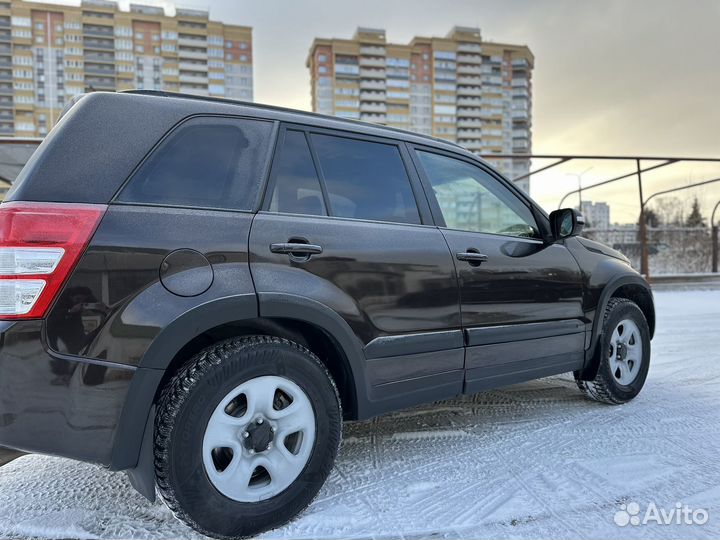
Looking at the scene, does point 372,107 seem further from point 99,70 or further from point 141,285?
point 141,285

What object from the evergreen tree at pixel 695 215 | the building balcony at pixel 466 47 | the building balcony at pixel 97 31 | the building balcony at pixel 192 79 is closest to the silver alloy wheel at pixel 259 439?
the evergreen tree at pixel 695 215

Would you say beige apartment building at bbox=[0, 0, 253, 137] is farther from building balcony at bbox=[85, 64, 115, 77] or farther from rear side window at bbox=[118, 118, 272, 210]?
rear side window at bbox=[118, 118, 272, 210]

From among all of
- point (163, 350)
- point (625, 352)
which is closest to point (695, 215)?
point (625, 352)

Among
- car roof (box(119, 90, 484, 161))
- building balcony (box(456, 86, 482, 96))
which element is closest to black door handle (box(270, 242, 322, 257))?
car roof (box(119, 90, 484, 161))

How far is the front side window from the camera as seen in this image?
287 cm

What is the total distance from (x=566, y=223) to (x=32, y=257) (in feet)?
9.35

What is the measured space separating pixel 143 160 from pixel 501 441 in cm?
237

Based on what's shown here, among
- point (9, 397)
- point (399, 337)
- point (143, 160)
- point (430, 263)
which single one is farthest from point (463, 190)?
point (9, 397)

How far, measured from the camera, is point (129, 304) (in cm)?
173

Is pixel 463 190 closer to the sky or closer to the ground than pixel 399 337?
closer to the sky

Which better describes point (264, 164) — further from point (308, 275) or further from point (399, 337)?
point (399, 337)

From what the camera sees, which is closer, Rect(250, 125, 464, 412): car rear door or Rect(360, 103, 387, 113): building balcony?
Rect(250, 125, 464, 412): car rear door

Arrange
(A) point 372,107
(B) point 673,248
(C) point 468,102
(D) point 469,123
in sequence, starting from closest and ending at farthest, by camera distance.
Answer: (B) point 673,248
(A) point 372,107
(C) point 468,102
(D) point 469,123

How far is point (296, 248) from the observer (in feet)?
6.87
